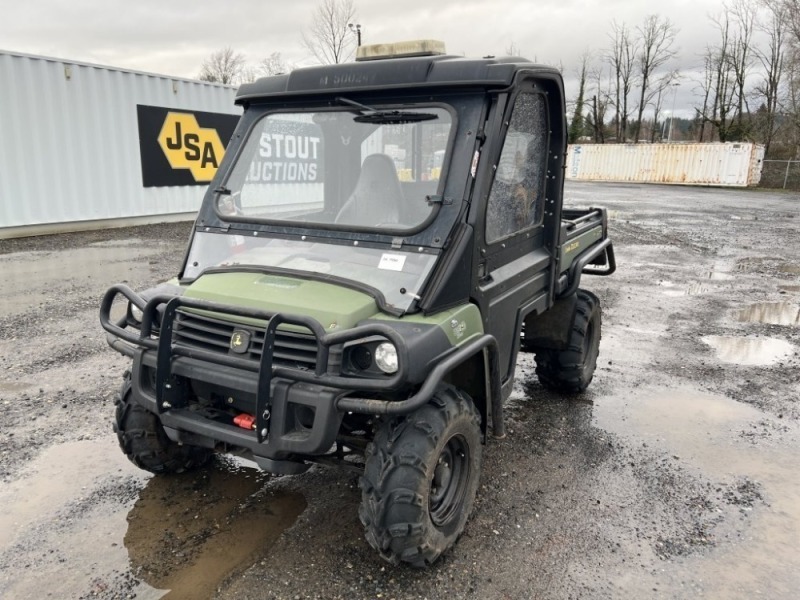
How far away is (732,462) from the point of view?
13.2 ft

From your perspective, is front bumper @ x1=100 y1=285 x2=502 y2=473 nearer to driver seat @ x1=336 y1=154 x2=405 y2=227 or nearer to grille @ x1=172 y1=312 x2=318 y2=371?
grille @ x1=172 y1=312 x2=318 y2=371

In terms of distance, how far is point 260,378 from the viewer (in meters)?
2.48

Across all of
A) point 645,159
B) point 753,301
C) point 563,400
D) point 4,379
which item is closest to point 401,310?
point 563,400

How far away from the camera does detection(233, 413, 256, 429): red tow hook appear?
8.81ft

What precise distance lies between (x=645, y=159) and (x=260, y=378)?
36371 mm

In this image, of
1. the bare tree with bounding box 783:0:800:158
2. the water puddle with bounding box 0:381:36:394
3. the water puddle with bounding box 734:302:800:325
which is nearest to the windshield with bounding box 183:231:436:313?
the water puddle with bounding box 0:381:36:394

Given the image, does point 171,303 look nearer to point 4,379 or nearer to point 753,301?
point 4,379

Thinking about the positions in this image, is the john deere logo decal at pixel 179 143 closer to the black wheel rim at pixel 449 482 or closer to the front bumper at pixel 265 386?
the front bumper at pixel 265 386

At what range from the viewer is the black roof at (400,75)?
9.73ft

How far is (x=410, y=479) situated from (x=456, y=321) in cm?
71

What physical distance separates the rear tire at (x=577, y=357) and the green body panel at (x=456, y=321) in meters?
1.95

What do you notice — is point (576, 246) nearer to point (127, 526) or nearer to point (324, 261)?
point (324, 261)

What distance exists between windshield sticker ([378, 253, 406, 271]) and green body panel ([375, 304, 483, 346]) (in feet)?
0.89

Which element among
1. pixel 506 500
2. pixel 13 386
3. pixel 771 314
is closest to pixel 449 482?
pixel 506 500
